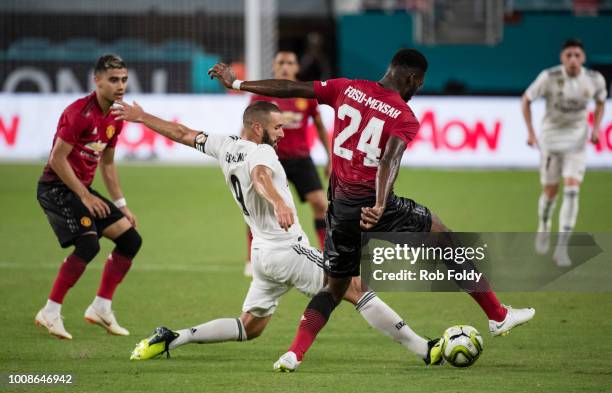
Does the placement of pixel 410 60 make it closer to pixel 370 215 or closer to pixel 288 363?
pixel 370 215

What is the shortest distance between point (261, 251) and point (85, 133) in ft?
6.65

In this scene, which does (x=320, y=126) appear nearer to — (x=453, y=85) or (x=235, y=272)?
(x=235, y=272)

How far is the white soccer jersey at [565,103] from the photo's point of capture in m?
11.4

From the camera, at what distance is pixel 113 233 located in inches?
324

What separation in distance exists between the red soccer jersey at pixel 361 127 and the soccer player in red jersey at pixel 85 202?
1.97 meters

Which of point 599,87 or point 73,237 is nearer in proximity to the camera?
point 73,237

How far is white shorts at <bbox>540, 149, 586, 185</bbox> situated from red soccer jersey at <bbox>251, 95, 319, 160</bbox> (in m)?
2.52

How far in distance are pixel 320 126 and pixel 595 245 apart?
314 cm

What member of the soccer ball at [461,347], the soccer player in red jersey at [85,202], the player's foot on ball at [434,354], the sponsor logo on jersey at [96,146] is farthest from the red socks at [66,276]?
the soccer ball at [461,347]

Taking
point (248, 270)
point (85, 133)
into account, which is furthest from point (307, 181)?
point (85, 133)

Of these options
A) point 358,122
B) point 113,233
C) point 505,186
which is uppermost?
point 358,122

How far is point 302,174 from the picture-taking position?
35.8ft

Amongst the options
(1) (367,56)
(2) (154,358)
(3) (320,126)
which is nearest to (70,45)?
(1) (367,56)

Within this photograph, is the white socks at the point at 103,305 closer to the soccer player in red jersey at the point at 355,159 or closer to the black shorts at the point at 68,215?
the black shorts at the point at 68,215
